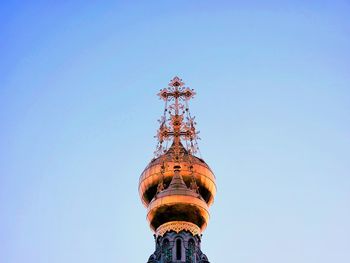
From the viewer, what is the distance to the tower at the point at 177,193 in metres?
22.9

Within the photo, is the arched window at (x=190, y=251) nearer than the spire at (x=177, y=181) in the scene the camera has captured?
Yes

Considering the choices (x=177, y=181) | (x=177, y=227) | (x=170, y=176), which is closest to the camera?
(x=177, y=227)

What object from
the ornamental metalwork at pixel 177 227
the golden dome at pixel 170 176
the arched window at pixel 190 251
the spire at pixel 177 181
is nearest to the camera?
the arched window at pixel 190 251

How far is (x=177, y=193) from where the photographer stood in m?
23.0

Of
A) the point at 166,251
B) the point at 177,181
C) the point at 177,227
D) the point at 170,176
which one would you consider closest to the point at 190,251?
the point at 166,251

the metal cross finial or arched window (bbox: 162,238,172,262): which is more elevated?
the metal cross finial

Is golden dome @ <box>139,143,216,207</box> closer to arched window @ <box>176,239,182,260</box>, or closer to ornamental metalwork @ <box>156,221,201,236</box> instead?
ornamental metalwork @ <box>156,221,201,236</box>

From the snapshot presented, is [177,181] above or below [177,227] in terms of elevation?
above

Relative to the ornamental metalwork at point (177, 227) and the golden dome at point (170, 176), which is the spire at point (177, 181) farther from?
the ornamental metalwork at point (177, 227)

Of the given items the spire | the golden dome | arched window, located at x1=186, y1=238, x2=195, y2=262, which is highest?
the golden dome

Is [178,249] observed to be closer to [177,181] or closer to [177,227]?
[177,227]

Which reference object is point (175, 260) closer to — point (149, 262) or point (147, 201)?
point (149, 262)

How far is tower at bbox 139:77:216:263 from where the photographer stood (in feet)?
75.2

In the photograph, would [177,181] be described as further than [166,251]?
Yes
